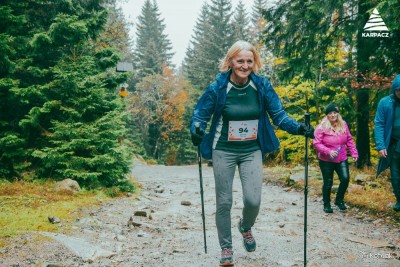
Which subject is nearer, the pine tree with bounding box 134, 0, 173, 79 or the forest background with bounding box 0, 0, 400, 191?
the forest background with bounding box 0, 0, 400, 191

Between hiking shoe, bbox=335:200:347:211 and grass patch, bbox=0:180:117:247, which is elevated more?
grass patch, bbox=0:180:117:247

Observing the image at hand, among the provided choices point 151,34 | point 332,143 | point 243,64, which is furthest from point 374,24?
point 151,34

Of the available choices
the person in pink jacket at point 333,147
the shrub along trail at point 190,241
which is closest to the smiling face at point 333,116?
the person in pink jacket at point 333,147

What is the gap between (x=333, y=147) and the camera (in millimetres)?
7551

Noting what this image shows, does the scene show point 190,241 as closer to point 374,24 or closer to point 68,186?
point 68,186

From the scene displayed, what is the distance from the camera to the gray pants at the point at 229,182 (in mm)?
4348

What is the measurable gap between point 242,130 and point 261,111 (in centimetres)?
33

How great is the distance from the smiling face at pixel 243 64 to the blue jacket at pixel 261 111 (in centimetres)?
17

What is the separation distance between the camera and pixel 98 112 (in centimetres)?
998

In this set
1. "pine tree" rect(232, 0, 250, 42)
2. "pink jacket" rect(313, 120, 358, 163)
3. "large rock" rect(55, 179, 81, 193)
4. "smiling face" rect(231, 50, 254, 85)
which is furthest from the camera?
"pine tree" rect(232, 0, 250, 42)

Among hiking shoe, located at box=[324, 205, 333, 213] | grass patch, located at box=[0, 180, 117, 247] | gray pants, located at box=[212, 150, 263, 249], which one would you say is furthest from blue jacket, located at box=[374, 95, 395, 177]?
grass patch, located at box=[0, 180, 117, 247]

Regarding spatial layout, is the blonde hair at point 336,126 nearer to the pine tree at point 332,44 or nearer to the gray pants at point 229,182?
the pine tree at point 332,44

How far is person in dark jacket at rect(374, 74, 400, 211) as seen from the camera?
608 centimetres

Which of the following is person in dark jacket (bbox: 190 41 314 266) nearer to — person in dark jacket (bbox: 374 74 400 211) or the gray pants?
the gray pants
